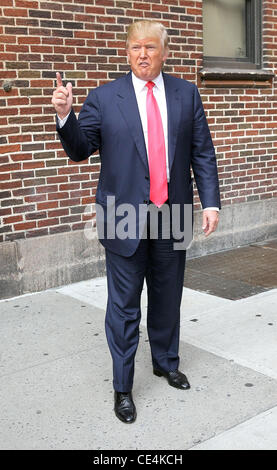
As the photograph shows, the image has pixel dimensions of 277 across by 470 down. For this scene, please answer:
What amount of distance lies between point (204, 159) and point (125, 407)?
4.54 feet

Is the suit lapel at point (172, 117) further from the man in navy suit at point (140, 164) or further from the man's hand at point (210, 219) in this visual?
the man's hand at point (210, 219)

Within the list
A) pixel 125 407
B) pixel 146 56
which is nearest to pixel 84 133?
pixel 146 56

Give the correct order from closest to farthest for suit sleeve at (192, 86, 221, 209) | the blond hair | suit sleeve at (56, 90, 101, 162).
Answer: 1. suit sleeve at (56, 90, 101, 162)
2. the blond hair
3. suit sleeve at (192, 86, 221, 209)

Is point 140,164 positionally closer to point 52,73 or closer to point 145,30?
point 145,30

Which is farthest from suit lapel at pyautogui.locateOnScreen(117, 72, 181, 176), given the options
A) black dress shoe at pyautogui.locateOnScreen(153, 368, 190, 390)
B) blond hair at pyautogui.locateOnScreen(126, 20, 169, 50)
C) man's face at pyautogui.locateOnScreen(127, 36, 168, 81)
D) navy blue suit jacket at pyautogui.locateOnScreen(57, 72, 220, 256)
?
black dress shoe at pyautogui.locateOnScreen(153, 368, 190, 390)

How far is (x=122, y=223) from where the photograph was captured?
286 centimetres

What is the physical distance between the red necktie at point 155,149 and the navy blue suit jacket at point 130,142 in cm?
4

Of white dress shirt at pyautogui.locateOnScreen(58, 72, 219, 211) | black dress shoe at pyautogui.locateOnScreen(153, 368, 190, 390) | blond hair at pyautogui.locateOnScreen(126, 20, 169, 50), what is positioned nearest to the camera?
blond hair at pyautogui.locateOnScreen(126, 20, 169, 50)

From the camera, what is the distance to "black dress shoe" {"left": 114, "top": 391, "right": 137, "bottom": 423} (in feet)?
9.17

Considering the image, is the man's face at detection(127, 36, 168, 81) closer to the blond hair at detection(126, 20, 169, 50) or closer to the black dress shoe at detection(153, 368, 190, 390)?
the blond hair at detection(126, 20, 169, 50)

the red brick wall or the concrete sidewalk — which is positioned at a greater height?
the red brick wall

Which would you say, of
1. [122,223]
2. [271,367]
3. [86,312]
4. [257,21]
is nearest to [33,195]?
[86,312]

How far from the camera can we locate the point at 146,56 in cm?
273

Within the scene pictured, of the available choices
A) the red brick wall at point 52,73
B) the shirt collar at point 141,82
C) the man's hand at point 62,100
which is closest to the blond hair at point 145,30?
the shirt collar at point 141,82
